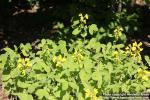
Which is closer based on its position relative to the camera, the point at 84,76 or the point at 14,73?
the point at 84,76

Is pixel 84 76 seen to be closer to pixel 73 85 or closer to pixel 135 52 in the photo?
pixel 73 85

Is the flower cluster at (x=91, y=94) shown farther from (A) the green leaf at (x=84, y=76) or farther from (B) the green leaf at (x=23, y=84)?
(B) the green leaf at (x=23, y=84)

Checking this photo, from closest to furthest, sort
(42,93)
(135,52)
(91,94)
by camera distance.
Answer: (91,94), (42,93), (135,52)

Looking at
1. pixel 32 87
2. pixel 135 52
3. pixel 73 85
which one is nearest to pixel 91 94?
pixel 73 85

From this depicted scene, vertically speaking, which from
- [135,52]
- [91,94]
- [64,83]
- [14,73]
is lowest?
[91,94]

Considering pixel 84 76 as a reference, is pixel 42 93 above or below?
below

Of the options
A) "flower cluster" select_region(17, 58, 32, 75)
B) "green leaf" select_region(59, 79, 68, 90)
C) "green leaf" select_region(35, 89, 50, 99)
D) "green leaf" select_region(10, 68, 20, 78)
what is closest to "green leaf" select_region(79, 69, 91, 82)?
"green leaf" select_region(59, 79, 68, 90)

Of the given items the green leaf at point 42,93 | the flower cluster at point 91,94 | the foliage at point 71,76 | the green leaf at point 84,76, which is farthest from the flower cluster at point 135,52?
the green leaf at point 42,93

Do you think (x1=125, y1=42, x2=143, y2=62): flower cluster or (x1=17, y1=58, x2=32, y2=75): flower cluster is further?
(x1=125, y1=42, x2=143, y2=62): flower cluster

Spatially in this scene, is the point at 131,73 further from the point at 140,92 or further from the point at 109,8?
the point at 109,8

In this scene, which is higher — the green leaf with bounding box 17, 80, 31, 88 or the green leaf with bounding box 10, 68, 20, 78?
the green leaf with bounding box 10, 68, 20, 78

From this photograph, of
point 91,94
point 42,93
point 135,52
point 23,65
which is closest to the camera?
point 91,94

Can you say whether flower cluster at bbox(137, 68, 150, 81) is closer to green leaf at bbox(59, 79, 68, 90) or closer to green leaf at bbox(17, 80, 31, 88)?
green leaf at bbox(59, 79, 68, 90)

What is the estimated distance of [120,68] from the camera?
338 cm
